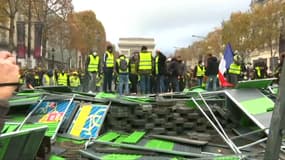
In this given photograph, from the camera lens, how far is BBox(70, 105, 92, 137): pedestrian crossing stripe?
8602mm

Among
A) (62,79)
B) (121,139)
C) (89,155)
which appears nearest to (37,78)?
(62,79)

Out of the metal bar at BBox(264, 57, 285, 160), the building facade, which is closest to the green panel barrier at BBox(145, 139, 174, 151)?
the metal bar at BBox(264, 57, 285, 160)

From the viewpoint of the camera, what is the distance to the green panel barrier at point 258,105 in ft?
26.8

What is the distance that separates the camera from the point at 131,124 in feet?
28.8

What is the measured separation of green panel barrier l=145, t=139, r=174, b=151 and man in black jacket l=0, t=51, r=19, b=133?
546 cm

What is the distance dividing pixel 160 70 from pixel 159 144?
36.9 feet

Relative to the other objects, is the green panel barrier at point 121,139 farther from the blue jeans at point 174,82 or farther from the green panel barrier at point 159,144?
the blue jeans at point 174,82

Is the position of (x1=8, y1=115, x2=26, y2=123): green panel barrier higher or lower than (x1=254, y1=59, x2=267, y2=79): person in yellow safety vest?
lower

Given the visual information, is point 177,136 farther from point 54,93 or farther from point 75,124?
point 54,93

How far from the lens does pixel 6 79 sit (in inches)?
84.7

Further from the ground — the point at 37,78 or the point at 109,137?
the point at 37,78

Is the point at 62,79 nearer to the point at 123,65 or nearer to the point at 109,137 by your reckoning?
the point at 123,65

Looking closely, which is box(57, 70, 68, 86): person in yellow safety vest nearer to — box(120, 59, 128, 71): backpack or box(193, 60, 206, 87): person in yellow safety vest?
box(193, 60, 206, 87): person in yellow safety vest

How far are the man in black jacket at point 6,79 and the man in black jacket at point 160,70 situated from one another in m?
16.6
